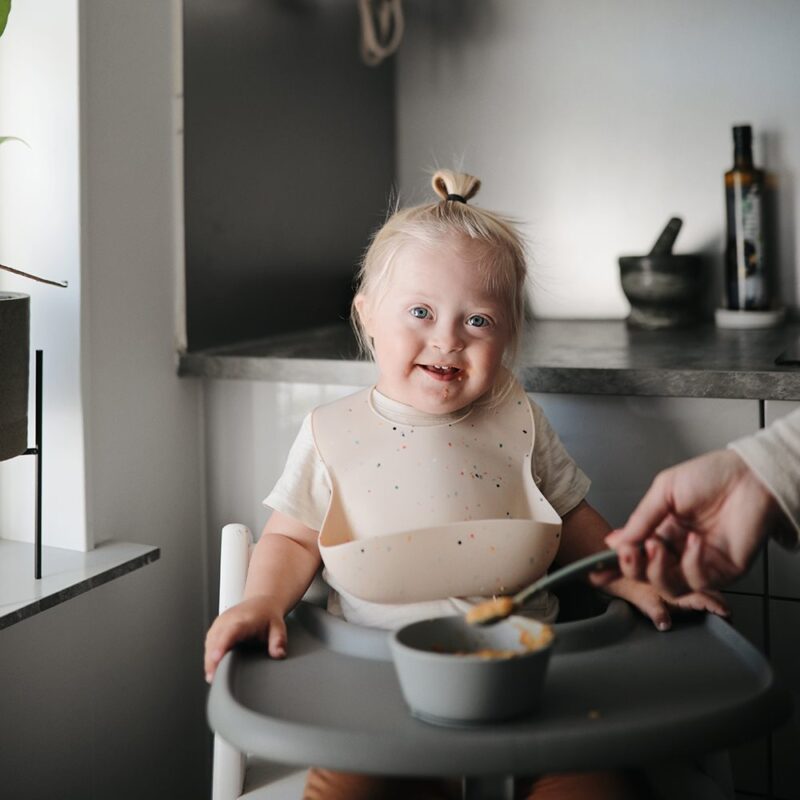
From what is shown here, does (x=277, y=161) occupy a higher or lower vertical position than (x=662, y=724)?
higher

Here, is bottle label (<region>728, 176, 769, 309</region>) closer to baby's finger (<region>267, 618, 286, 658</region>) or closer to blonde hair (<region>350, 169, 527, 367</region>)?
blonde hair (<region>350, 169, 527, 367</region>)

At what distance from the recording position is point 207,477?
1.54 m

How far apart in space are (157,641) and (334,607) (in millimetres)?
446

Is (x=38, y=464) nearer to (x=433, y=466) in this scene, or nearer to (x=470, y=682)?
(x=433, y=466)

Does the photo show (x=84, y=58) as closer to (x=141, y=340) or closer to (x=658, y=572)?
(x=141, y=340)

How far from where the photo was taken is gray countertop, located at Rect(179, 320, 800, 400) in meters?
1.22

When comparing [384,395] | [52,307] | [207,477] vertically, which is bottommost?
[207,477]

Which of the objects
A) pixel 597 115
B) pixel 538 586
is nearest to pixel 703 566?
pixel 538 586

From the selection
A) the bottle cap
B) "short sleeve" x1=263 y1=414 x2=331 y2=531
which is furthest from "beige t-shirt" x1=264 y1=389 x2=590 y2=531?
the bottle cap

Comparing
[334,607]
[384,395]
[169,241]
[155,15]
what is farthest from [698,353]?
[155,15]

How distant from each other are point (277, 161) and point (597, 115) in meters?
0.63

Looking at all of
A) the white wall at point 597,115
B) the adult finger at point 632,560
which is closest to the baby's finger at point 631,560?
the adult finger at point 632,560

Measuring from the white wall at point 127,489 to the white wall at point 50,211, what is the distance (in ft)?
0.05

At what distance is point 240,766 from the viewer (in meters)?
1.10
